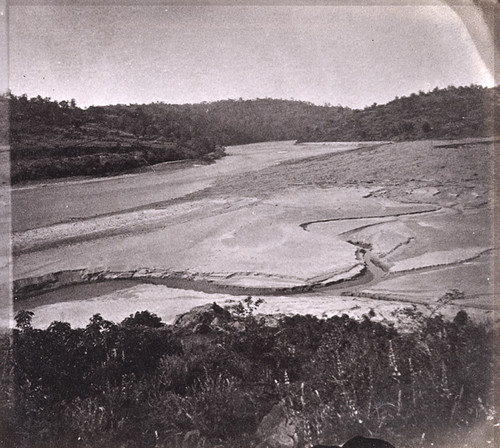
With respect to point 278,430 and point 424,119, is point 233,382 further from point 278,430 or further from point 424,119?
point 424,119

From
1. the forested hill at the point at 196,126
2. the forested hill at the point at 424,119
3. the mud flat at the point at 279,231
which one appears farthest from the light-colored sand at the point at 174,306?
the forested hill at the point at 424,119

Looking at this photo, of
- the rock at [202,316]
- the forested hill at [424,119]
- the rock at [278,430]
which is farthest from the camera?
the forested hill at [424,119]

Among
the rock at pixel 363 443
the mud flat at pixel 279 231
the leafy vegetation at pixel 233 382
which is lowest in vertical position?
the rock at pixel 363 443

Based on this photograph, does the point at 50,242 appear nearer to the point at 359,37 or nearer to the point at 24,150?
the point at 24,150

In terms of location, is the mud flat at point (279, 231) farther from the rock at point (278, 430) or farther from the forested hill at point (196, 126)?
the rock at point (278, 430)

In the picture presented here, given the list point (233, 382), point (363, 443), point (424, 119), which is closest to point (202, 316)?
point (233, 382)

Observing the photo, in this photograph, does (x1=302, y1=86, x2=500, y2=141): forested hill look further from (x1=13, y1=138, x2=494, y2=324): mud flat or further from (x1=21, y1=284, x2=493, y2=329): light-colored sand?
(x1=21, y1=284, x2=493, y2=329): light-colored sand

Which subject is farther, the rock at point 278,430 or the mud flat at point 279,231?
the mud flat at point 279,231
